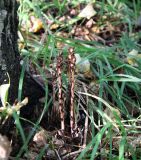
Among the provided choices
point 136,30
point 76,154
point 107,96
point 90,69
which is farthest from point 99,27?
point 76,154

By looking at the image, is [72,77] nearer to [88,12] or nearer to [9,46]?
[9,46]

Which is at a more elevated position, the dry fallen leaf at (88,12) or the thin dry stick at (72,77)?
the dry fallen leaf at (88,12)

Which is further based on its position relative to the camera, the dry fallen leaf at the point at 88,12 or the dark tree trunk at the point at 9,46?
the dry fallen leaf at the point at 88,12

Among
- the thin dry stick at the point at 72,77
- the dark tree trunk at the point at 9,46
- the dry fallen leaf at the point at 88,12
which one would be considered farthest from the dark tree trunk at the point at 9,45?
the dry fallen leaf at the point at 88,12

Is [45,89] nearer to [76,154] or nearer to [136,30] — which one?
[76,154]

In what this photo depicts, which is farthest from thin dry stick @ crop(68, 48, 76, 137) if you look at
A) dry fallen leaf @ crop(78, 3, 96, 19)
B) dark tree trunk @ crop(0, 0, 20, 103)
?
dry fallen leaf @ crop(78, 3, 96, 19)

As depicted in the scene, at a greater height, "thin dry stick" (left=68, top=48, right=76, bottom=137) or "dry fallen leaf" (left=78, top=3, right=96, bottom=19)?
"dry fallen leaf" (left=78, top=3, right=96, bottom=19)

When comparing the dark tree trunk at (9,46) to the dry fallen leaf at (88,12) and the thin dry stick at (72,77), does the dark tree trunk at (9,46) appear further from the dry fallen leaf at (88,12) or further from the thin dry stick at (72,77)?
the dry fallen leaf at (88,12)

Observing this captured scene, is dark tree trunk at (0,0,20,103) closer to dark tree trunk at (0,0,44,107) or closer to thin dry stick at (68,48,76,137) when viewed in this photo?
dark tree trunk at (0,0,44,107)

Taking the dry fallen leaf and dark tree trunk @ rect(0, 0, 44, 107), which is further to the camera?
the dry fallen leaf
